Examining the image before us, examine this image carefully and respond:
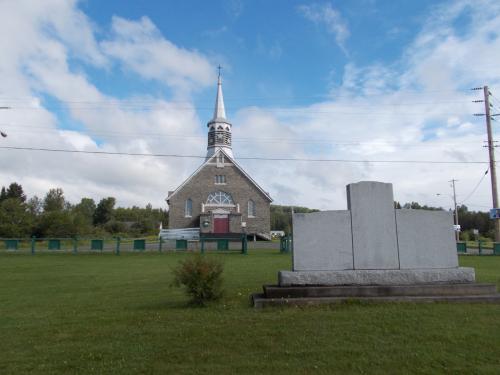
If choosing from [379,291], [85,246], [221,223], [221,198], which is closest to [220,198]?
[221,198]

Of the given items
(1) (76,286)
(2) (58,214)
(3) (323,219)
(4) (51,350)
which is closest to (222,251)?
(1) (76,286)

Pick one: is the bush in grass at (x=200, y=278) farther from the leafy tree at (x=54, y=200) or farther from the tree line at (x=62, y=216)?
the leafy tree at (x=54, y=200)

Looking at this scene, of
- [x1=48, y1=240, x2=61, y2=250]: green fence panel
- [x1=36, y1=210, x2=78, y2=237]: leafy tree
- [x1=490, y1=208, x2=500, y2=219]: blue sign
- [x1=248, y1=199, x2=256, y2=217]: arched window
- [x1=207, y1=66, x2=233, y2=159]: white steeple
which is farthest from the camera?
[x1=36, y1=210, x2=78, y2=237]: leafy tree

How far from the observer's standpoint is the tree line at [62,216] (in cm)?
4931

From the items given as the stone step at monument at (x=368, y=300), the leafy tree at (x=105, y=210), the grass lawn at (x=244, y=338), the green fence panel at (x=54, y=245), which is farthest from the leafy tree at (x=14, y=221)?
the stone step at monument at (x=368, y=300)

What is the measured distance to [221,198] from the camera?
1634 inches

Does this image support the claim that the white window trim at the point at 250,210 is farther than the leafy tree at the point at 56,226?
No

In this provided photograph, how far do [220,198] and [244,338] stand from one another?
119ft

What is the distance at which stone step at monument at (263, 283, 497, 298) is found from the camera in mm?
7387

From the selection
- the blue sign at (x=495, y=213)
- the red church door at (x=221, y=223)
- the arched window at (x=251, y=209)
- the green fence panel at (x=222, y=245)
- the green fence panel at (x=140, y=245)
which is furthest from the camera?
the arched window at (x=251, y=209)

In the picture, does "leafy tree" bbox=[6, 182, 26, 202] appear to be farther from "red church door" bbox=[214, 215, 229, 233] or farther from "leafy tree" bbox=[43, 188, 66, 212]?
"red church door" bbox=[214, 215, 229, 233]

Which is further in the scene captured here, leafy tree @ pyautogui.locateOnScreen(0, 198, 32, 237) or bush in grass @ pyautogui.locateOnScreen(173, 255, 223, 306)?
leafy tree @ pyautogui.locateOnScreen(0, 198, 32, 237)

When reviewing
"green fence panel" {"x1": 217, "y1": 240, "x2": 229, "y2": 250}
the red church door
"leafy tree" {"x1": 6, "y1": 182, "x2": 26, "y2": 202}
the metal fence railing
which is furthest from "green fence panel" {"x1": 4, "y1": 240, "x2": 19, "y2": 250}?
"leafy tree" {"x1": 6, "y1": 182, "x2": 26, "y2": 202}

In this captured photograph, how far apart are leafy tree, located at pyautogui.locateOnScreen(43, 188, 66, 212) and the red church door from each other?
53.7 meters
